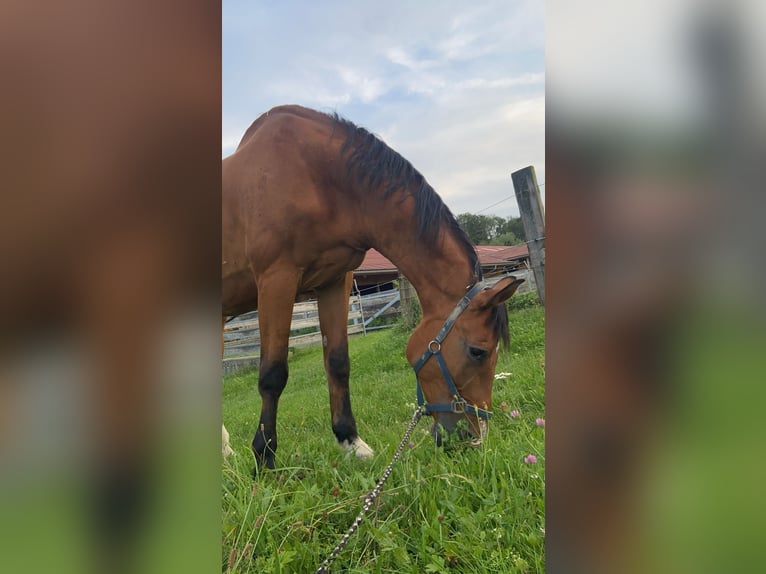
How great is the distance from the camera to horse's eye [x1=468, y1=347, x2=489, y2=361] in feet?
5.31

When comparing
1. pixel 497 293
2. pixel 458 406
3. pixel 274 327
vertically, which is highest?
pixel 497 293

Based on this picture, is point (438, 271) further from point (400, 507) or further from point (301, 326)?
point (301, 326)

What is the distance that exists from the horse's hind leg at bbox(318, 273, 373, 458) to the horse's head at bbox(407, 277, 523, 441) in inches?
16.4

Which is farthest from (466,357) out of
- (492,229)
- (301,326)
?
(492,229)

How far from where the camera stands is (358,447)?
173cm

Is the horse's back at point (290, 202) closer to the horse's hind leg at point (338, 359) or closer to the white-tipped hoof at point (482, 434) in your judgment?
the horse's hind leg at point (338, 359)
